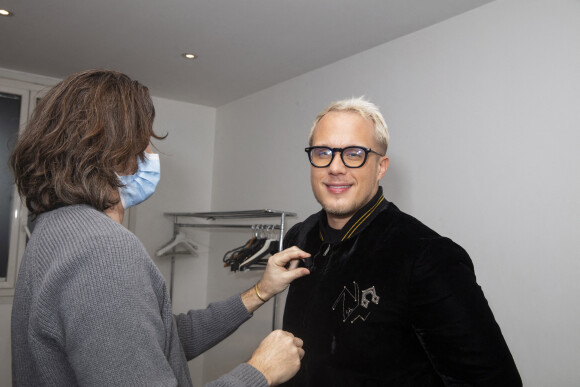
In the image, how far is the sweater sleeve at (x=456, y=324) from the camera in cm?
120

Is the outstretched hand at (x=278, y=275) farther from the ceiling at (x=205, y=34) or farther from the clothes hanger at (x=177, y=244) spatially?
the clothes hanger at (x=177, y=244)

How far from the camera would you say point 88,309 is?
0.80 metres

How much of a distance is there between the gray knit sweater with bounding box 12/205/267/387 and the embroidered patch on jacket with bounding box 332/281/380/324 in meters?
0.51

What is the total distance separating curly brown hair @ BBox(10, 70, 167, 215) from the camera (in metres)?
0.96

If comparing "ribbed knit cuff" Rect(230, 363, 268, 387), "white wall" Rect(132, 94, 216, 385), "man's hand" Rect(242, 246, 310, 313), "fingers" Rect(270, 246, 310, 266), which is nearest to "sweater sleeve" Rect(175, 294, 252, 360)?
"man's hand" Rect(242, 246, 310, 313)

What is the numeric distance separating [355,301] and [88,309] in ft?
2.67

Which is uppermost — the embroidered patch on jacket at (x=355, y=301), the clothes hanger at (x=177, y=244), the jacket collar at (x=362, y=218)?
the jacket collar at (x=362, y=218)

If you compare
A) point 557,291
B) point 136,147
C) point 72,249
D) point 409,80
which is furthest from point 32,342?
point 409,80

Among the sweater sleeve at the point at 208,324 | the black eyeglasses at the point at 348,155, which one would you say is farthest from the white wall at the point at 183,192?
the black eyeglasses at the point at 348,155

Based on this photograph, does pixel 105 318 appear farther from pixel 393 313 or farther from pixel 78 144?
pixel 393 313

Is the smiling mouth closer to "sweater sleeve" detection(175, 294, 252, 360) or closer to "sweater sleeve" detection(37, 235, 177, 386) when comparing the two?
"sweater sleeve" detection(175, 294, 252, 360)

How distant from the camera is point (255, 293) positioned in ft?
5.04

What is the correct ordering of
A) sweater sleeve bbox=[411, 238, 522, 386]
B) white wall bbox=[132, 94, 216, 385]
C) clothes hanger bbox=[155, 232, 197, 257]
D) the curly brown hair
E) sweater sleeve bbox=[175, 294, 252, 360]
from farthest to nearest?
white wall bbox=[132, 94, 216, 385] → clothes hanger bbox=[155, 232, 197, 257] → sweater sleeve bbox=[175, 294, 252, 360] → sweater sleeve bbox=[411, 238, 522, 386] → the curly brown hair

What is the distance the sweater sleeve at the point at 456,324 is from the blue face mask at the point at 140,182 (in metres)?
0.77
